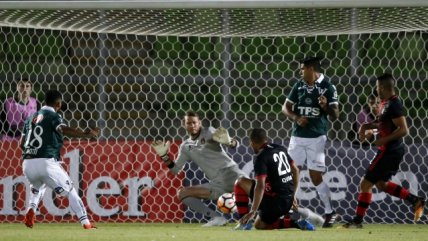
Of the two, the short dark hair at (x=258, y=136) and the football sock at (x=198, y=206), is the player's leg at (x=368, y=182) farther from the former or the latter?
the football sock at (x=198, y=206)

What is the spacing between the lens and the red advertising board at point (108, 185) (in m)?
12.0

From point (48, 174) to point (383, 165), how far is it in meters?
2.93

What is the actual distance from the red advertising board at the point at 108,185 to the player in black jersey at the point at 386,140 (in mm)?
2311

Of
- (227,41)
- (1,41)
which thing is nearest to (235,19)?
(227,41)

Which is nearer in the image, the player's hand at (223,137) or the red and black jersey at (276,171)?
the red and black jersey at (276,171)

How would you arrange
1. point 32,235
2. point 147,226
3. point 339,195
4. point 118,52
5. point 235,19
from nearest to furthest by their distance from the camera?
point 32,235 < point 235,19 < point 147,226 < point 339,195 < point 118,52

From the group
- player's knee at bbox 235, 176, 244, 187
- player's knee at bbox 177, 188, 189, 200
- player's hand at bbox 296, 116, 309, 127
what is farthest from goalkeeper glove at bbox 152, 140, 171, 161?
player's hand at bbox 296, 116, 309, 127

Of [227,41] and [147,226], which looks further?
[227,41]

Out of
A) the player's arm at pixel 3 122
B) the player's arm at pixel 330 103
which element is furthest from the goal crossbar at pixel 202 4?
the player's arm at pixel 3 122

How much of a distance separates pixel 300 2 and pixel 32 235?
109 inches

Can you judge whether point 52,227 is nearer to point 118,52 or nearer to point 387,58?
point 118,52

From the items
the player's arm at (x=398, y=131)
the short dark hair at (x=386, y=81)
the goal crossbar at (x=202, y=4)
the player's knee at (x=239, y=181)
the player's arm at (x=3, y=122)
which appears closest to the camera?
the goal crossbar at (x=202, y=4)

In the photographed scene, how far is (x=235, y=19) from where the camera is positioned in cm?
1028

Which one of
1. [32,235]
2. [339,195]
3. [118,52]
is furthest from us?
[118,52]
